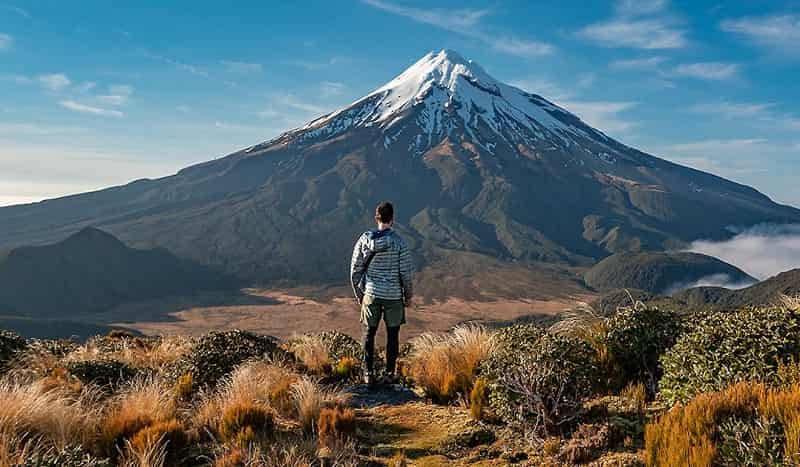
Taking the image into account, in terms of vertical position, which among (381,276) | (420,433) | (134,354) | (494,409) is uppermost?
(381,276)

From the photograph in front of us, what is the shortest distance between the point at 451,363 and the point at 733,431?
370 centimetres

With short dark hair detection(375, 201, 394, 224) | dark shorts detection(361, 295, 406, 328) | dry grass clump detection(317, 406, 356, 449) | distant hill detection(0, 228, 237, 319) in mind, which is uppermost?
short dark hair detection(375, 201, 394, 224)

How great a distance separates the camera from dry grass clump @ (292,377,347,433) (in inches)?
212

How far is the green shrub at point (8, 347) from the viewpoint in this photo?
7335mm

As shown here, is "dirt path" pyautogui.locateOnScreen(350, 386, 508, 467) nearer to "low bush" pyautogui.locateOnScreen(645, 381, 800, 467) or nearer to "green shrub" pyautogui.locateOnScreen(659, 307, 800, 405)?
"low bush" pyautogui.locateOnScreen(645, 381, 800, 467)

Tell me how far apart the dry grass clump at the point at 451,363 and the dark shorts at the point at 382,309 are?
28.2 inches

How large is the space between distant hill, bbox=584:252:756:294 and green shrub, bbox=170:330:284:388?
164 metres

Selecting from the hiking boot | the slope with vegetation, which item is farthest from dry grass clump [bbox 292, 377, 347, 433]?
the hiking boot

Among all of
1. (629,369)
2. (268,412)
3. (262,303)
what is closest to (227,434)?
(268,412)

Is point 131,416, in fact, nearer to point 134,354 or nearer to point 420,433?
point 420,433

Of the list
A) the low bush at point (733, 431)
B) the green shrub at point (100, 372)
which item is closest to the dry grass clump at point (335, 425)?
the low bush at point (733, 431)

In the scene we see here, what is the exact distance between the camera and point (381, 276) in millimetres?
6738

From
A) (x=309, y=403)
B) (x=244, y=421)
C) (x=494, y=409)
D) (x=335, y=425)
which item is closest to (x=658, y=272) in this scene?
(x=494, y=409)

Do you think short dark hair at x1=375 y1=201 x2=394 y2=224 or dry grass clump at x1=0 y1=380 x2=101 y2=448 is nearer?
dry grass clump at x1=0 y1=380 x2=101 y2=448
